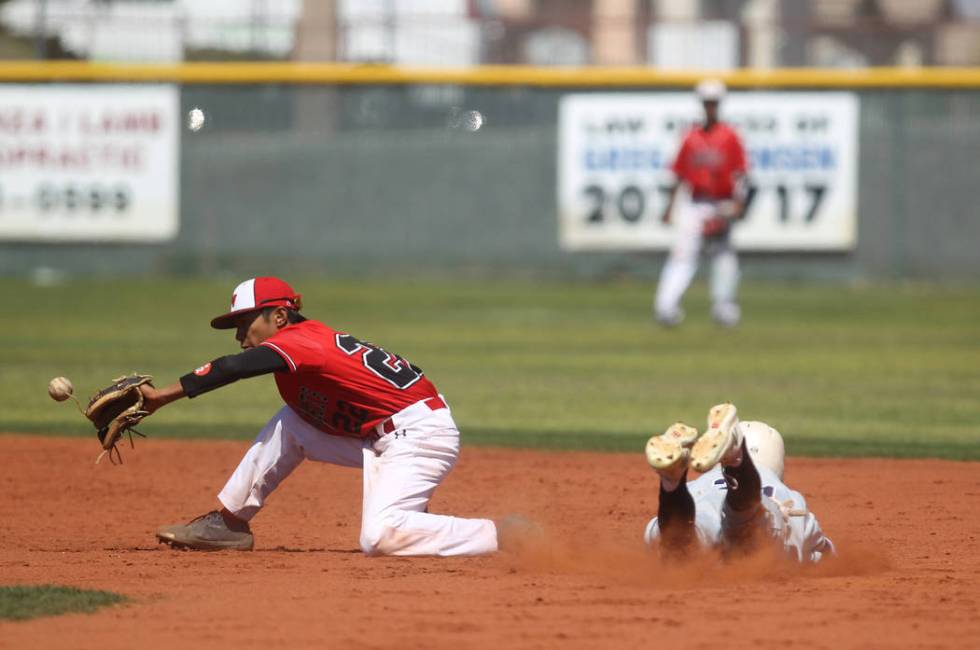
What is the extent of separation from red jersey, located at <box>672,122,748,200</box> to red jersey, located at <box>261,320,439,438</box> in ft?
31.1

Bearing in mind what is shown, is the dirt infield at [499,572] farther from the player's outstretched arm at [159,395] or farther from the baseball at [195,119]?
the baseball at [195,119]

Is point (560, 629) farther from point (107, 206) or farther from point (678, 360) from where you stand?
point (107, 206)

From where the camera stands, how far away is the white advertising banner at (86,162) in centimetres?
2128

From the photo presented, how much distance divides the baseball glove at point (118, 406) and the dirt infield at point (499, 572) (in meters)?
0.52

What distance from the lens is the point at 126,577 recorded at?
5.67 metres

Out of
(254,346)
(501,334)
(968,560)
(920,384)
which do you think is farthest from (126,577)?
(501,334)

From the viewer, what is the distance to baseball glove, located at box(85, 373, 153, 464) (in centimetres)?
581

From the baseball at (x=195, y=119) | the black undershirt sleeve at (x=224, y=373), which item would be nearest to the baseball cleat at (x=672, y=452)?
the black undershirt sleeve at (x=224, y=373)

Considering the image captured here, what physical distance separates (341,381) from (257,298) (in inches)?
17.4

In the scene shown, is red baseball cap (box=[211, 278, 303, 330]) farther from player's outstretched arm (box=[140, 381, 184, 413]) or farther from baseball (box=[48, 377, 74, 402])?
baseball (box=[48, 377, 74, 402])

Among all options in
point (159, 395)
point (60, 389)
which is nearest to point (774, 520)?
point (159, 395)

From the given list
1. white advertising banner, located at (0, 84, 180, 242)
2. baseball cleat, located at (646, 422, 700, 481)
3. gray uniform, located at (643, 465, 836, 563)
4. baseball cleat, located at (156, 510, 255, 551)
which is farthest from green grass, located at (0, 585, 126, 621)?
white advertising banner, located at (0, 84, 180, 242)

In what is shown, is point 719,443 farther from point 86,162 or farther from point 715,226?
point 86,162

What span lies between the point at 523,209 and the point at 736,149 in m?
6.47
